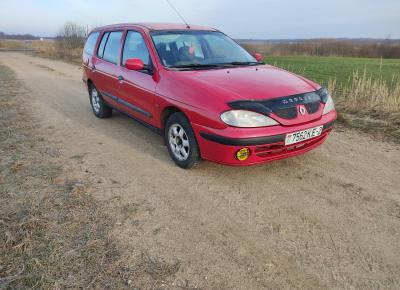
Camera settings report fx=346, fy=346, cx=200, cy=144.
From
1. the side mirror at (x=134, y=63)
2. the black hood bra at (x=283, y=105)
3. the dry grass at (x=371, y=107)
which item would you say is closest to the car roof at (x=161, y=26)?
the side mirror at (x=134, y=63)

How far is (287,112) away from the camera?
3.61 m

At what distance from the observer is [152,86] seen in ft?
14.6

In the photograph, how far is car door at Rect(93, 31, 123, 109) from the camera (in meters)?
5.48

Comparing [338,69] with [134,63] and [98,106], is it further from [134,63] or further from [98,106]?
[134,63]

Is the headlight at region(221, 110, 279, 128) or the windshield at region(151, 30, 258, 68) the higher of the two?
the windshield at region(151, 30, 258, 68)

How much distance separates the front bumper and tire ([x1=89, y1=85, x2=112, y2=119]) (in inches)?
128

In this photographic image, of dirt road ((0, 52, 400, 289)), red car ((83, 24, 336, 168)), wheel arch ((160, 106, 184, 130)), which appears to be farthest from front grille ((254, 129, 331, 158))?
wheel arch ((160, 106, 184, 130))

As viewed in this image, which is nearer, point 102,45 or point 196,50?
point 196,50

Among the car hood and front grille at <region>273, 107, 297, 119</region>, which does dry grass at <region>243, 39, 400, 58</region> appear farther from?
front grille at <region>273, 107, 297, 119</region>

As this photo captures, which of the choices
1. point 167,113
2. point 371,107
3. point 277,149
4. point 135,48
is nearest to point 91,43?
point 135,48

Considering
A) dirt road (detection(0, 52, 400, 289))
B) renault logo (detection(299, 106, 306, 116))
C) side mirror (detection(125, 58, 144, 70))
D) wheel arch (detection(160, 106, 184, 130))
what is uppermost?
side mirror (detection(125, 58, 144, 70))

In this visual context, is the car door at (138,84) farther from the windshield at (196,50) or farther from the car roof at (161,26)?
the windshield at (196,50)

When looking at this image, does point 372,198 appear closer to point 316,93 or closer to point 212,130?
point 316,93

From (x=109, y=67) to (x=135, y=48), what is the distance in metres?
0.89
